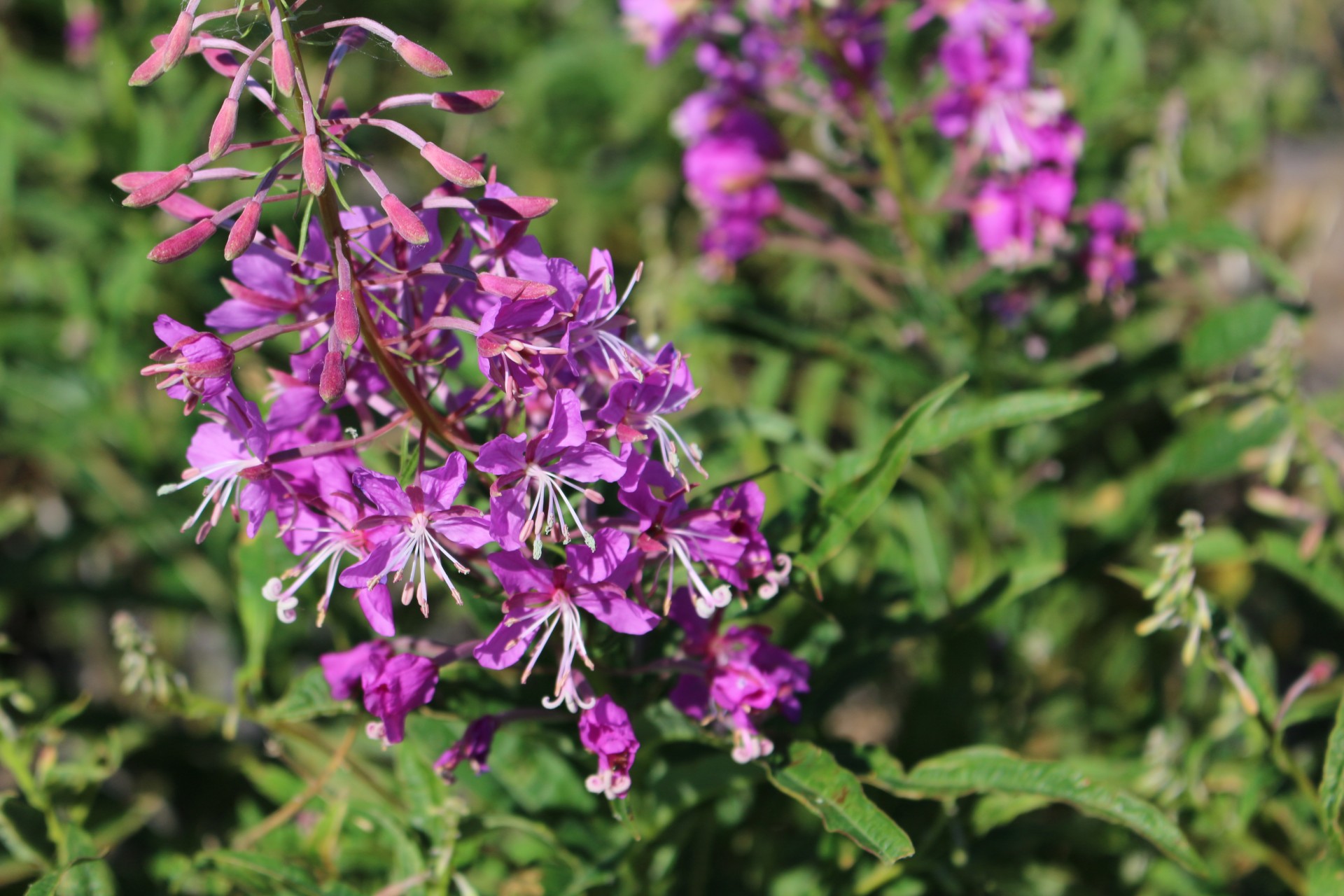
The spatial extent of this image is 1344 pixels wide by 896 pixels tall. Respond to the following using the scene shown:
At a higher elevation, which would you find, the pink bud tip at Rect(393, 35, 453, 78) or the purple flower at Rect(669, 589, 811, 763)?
the pink bud tip at Rect(393, 35, 453, 78)

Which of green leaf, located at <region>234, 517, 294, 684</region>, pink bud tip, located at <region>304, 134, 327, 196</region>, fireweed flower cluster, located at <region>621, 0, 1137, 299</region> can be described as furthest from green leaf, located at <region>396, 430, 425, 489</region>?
fireweed flower cluster, located at <region>621, 0, 1137, 299</region>

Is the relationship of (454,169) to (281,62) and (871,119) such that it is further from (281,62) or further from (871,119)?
(871,119)

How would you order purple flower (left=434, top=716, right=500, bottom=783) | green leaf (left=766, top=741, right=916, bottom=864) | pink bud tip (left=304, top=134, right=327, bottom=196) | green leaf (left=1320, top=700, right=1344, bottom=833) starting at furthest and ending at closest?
green leaf (left=1320, top=700, right=1344, bottom=833)
purple flower (left=434, top=716, right=500, bottom=783)
green leaf (left=766, top=741, right=916, bottom=864)
pink bud tip (left=304, top=134, right=327, bottom=196)

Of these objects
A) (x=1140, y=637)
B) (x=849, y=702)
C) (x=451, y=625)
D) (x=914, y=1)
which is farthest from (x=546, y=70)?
(x=1140, y=637)

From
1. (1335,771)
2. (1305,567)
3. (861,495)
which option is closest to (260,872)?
(861,495)

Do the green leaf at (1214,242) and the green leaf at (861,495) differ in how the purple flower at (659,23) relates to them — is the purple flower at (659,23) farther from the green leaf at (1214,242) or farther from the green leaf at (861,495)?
the green leaf at (861,495)

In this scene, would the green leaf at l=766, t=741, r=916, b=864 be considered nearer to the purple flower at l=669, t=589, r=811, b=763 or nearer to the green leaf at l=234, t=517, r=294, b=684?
the purple flower at l=669, t=589, r=811, b=763

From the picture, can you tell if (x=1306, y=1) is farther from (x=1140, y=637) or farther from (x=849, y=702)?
(x=849, y=702)

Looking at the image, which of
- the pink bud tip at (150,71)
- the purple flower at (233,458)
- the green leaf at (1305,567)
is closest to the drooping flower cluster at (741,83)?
the green leaf at (1305,567)
